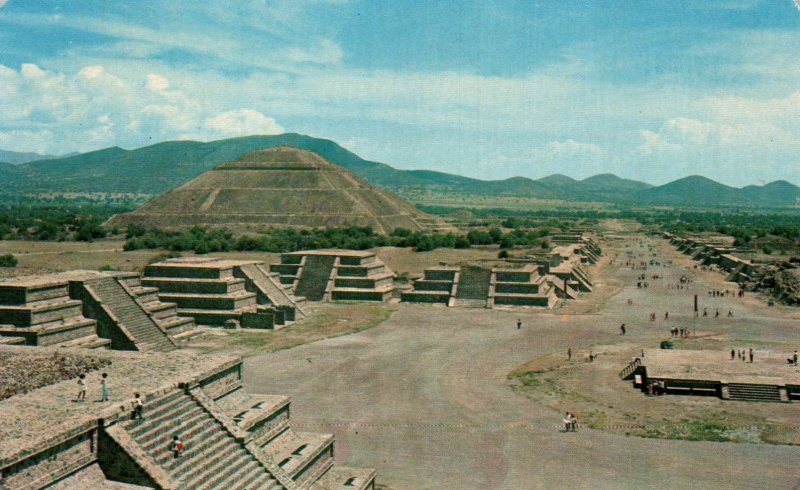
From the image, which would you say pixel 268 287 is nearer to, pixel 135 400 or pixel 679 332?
pixel 679 332

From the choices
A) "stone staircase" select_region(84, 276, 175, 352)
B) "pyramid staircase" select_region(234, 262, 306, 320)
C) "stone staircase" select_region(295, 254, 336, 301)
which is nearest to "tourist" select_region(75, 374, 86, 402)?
"stone staircase" select_region(84, 276, 175, 352)

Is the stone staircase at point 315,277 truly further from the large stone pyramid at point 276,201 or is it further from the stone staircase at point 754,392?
the large stone pyramid at point 276,201

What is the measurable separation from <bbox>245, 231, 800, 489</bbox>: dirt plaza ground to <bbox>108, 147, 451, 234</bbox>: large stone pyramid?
7672 cm

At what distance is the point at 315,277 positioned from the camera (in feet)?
188

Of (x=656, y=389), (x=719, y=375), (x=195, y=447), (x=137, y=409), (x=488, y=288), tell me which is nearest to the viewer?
(x=137, y=409)

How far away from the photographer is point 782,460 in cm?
2136

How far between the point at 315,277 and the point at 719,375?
33.9 metres

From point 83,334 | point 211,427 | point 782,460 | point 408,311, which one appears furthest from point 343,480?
point 408,311

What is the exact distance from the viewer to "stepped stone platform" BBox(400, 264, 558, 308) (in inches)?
2094

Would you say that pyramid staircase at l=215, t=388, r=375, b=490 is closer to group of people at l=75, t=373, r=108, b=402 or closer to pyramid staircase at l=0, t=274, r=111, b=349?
group of people at l=75, t=373, r=108, b=402

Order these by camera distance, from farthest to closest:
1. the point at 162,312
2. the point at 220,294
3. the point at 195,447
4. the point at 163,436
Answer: the point at 220,294 → the point at 162,312 → the point at 195,447 → the point at 163,436

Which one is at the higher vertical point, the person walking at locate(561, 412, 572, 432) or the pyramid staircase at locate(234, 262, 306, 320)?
the pyramid staircase at locate(234, 262, 306, 320)

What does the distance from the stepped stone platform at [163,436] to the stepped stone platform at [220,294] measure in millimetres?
22919

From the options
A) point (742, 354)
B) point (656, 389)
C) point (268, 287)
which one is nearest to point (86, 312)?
point (268, 287)
